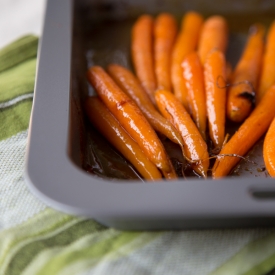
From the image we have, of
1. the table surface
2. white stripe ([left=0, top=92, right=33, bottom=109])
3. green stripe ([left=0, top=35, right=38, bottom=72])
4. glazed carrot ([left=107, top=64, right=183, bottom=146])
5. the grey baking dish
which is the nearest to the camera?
the grey baking dish

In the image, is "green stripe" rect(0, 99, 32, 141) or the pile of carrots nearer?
the pile of carrots

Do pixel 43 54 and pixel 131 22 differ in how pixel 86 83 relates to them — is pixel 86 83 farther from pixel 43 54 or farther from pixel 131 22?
pixel 131 22

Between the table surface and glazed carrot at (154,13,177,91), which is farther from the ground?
the table surface

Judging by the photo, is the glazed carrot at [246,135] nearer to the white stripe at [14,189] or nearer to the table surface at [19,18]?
the white stripe at [14,189]

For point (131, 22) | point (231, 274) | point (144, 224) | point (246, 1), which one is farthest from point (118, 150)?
point (246, 1)

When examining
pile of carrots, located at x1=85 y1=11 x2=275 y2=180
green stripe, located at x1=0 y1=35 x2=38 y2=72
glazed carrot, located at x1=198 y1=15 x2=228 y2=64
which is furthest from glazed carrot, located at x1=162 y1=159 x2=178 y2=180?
green stripe, located at x1=0 y1=35 x2=38 y2=72

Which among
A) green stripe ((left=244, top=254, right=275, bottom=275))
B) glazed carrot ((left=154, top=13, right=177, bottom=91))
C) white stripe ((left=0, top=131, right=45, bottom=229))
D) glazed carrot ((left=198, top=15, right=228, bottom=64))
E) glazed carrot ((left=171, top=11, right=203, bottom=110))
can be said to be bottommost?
green stripe ((left=244, top=254, right=275, bottom=275))

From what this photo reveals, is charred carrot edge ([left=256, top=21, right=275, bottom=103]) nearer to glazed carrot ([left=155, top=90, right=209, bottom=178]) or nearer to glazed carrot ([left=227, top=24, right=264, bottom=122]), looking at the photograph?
glazed carrot ([left=227, top=24, right=264, bottom=122])

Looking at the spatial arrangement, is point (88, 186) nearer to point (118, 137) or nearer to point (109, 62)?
point (118, 137)

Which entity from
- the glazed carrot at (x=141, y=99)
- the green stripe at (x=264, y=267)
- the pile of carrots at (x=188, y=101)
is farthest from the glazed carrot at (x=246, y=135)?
the green stripe at (x=264, y=267)
